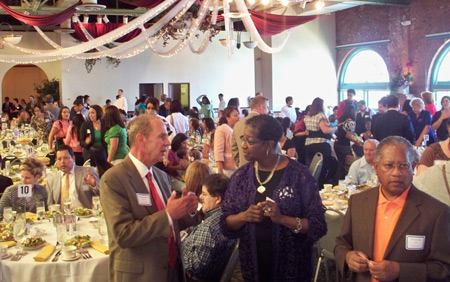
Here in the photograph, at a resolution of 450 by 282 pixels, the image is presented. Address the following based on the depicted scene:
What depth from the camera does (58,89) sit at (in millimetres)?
18438

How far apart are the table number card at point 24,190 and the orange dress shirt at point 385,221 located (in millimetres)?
2936

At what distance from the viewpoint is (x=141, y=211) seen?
2447mm

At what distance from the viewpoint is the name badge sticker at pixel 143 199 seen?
2447 millimetres

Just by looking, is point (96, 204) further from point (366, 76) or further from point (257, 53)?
point (366, 76)

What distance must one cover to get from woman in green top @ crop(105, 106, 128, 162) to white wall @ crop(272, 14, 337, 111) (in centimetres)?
936

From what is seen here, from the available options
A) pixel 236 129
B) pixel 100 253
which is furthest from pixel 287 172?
pixel 236 129

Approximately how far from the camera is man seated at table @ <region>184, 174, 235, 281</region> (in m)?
3.16

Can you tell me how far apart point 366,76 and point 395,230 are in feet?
46.4

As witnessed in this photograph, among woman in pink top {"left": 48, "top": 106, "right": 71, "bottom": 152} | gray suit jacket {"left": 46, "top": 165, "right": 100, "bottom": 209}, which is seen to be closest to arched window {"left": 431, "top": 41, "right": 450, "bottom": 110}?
woman in pink top {"left": 48, "top": 106, "right": 71, "bottom": 152}

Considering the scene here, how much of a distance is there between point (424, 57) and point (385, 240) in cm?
1212

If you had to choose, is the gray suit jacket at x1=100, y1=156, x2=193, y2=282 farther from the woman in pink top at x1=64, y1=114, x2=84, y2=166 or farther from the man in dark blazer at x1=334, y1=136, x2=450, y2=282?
the woman in pink top at x1=64, y1=114, x2=84, y2=166

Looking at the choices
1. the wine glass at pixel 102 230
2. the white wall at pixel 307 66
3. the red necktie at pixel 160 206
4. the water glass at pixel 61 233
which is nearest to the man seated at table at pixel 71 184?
the wine glass at pixel 102 230

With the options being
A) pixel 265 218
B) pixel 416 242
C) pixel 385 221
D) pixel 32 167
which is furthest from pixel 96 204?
pixel 416 242

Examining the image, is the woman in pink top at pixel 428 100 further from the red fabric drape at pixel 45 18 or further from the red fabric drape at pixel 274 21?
the red fabric drape at pixel 45 18
